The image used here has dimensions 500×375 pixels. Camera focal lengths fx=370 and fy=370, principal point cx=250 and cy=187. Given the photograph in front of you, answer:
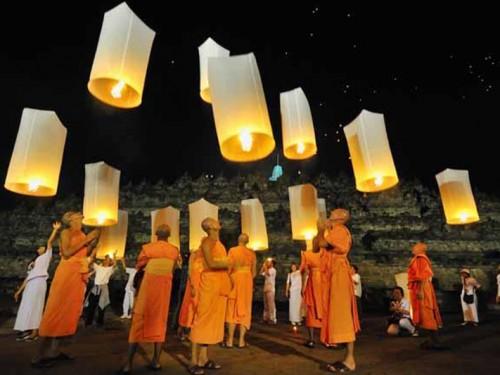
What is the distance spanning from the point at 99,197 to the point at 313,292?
11.9 ft

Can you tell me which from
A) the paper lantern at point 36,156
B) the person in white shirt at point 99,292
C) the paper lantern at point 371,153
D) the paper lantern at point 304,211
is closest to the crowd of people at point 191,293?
the paper lantern at point 371,153

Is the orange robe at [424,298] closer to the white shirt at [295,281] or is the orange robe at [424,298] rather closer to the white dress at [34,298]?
the white shirt at [295,281]


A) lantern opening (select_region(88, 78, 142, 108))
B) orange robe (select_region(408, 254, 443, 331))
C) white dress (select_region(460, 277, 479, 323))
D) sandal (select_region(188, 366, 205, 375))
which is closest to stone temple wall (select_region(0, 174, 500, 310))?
white dress (select_region(460, 277, 479, 323))

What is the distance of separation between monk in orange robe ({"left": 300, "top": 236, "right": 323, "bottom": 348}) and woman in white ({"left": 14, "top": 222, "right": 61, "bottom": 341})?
14.3ft

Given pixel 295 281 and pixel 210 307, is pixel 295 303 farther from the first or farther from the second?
pixel 210 307

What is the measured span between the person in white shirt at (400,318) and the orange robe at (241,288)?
3178mm

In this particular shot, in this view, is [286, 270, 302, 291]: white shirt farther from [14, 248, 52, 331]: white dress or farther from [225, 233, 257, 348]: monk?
[14, 248, 52, 331]: white dress

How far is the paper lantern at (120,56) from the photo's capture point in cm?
336

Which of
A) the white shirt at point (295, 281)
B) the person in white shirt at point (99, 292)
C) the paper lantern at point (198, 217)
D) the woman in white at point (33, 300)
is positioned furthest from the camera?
the white shirt at point (295, 281)

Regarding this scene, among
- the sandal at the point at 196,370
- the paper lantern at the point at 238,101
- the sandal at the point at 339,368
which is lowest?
the sandal at the point at 339,368

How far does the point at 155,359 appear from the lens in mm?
4324

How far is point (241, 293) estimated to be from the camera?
6238mm

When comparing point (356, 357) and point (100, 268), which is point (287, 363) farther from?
point (100, 268)

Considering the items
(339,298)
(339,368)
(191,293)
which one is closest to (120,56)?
(191,293)
